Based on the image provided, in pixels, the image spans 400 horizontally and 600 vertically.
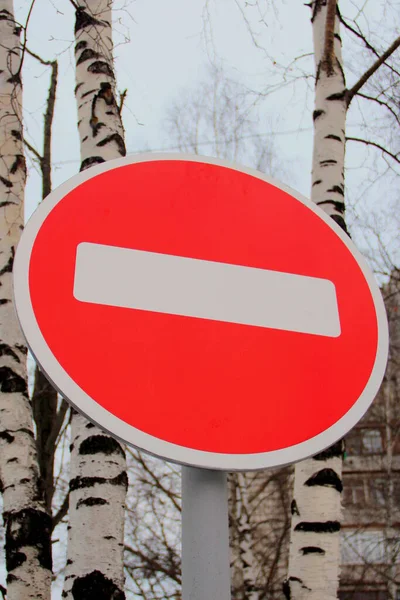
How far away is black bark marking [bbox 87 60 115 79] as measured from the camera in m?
2.75

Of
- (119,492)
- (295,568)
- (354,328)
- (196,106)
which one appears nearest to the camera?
Answer: (354,328)

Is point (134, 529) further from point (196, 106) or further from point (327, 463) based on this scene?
point (327, 463)

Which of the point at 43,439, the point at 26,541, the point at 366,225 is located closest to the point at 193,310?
the point at 26,541

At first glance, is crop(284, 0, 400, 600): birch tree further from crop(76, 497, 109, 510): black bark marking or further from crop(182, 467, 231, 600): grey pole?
crop(182, 467, 231, 600): grey pole

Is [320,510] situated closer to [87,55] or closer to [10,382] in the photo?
[10,382]

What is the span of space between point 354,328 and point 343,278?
12 cm

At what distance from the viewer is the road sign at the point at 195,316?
42.6 inches


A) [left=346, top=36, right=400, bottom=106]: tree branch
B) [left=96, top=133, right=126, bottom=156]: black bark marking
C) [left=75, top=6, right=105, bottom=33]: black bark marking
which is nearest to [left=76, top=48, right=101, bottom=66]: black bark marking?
[left=75, top=6, right=105, bottom=33]: black bark marking

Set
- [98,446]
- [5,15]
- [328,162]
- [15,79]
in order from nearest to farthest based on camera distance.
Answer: [98,446] → [328,162] → [15,79] → [5,15]

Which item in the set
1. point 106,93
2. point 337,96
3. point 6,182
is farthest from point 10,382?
point 337,96

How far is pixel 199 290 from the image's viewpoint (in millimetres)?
1202

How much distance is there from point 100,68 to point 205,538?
220 centimetres

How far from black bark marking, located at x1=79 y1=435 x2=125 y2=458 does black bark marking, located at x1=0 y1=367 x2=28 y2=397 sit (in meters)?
0.70

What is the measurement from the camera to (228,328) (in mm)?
1185
